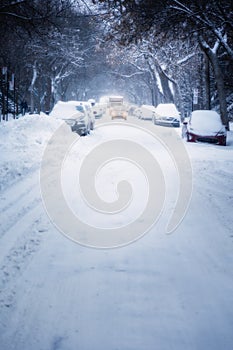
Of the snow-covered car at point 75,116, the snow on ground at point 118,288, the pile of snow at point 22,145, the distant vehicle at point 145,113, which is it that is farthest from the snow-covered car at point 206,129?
the distant vehicle at point 145,113

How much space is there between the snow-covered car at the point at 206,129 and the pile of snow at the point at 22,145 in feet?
22.1

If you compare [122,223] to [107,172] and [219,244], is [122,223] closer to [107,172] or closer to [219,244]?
[219,244]

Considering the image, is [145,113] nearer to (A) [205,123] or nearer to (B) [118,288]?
(A) [205,123]

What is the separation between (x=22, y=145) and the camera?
36.9ft

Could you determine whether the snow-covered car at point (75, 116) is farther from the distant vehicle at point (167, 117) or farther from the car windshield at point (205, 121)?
the distant vehicle at point (167, 117)

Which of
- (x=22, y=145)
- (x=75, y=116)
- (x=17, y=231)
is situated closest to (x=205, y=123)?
(x=75, y=116)

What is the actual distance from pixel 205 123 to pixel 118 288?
14.4 metres

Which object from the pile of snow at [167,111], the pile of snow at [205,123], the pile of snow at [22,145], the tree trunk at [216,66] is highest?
the tree trunk at [216,66]

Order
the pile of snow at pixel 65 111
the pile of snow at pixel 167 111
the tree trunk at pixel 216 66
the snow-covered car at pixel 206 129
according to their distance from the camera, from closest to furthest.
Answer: the snow-covered car at pixel 206 129, the tree trunk at pixel 216 66, the pile of snow at pixel 65 111, the pile of snow at pixel 167 111

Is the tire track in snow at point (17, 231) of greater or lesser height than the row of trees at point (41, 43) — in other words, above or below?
below

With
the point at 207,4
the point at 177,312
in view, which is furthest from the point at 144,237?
the point at 207,4

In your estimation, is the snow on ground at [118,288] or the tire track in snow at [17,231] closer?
the snow on ground at [118,288]

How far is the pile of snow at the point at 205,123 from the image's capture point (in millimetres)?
16203

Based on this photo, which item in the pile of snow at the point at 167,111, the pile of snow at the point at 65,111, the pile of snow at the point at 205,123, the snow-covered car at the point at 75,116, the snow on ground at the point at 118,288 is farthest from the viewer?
the pile of snow at the point at 167,111
